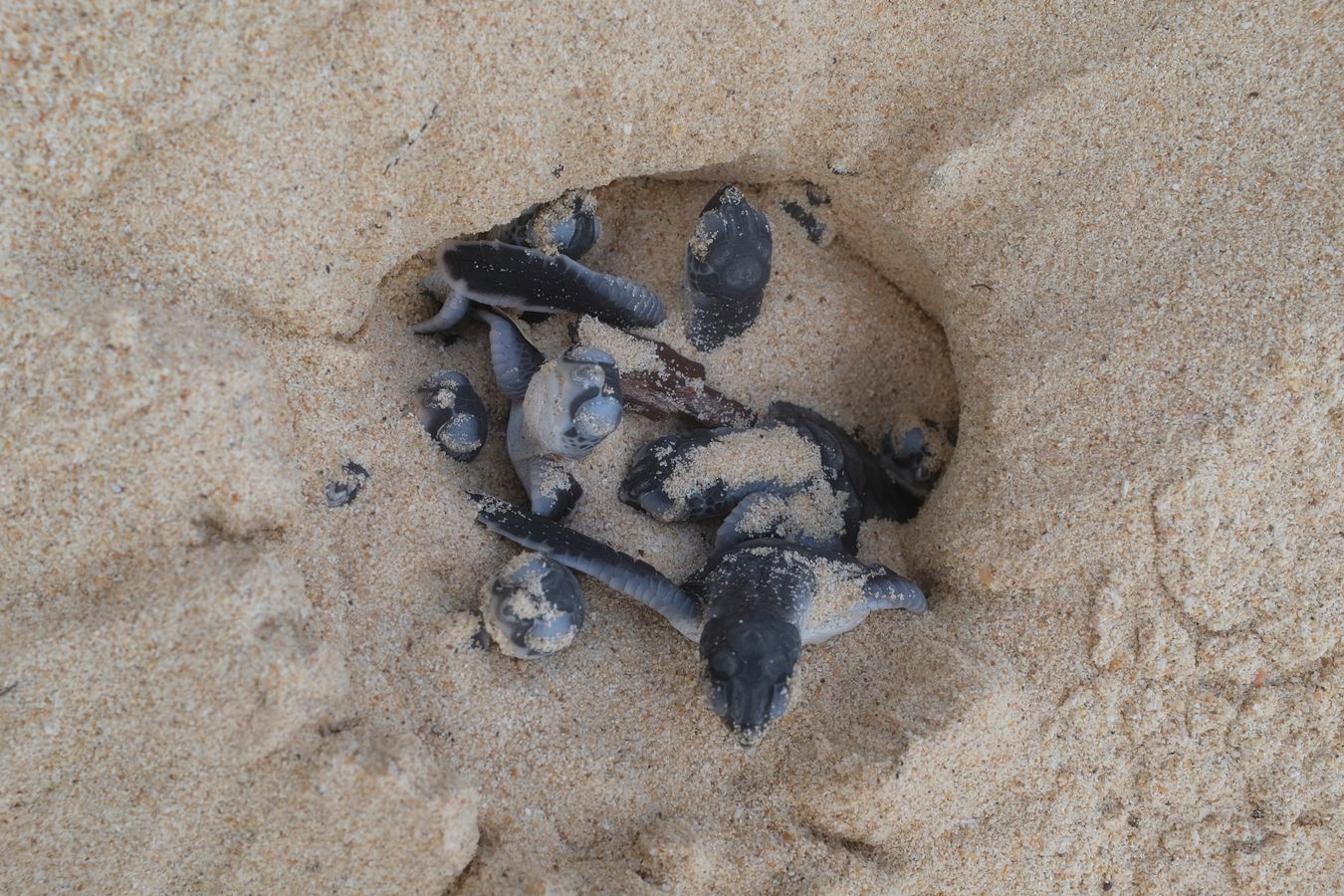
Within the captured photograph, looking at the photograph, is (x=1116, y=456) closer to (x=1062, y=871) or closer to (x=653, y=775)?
(x=1062, y=871)

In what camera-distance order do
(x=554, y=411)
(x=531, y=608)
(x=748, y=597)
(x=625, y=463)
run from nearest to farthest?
(x=531, y=608) < (x=748, y=597) < (x=554, y=411) < (x=625, y=463)

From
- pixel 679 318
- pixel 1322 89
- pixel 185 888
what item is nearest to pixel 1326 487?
pixel 1322 89

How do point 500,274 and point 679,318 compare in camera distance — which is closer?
point 500,274

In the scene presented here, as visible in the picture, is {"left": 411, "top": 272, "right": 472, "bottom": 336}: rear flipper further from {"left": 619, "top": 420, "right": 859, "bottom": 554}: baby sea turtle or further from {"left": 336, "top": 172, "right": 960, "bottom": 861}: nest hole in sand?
{"left": 619, "top": 420, "right": 859, "bottom": 554}: baby sea turtle

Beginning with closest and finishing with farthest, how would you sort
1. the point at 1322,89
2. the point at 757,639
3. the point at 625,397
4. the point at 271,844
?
the point at 271,844
the point at 757,639
the point at 1322,89
the point at 625,397

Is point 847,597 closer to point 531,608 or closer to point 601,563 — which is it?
point 601,563

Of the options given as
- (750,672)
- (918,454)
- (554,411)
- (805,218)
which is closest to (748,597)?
(750,672)

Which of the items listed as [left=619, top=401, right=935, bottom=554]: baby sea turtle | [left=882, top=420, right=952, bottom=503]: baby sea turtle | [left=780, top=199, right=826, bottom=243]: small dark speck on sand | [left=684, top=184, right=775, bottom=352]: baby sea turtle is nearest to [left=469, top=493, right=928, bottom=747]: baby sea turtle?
[left=619, top=401, right=935, bottom=554]: baby sea turtle
